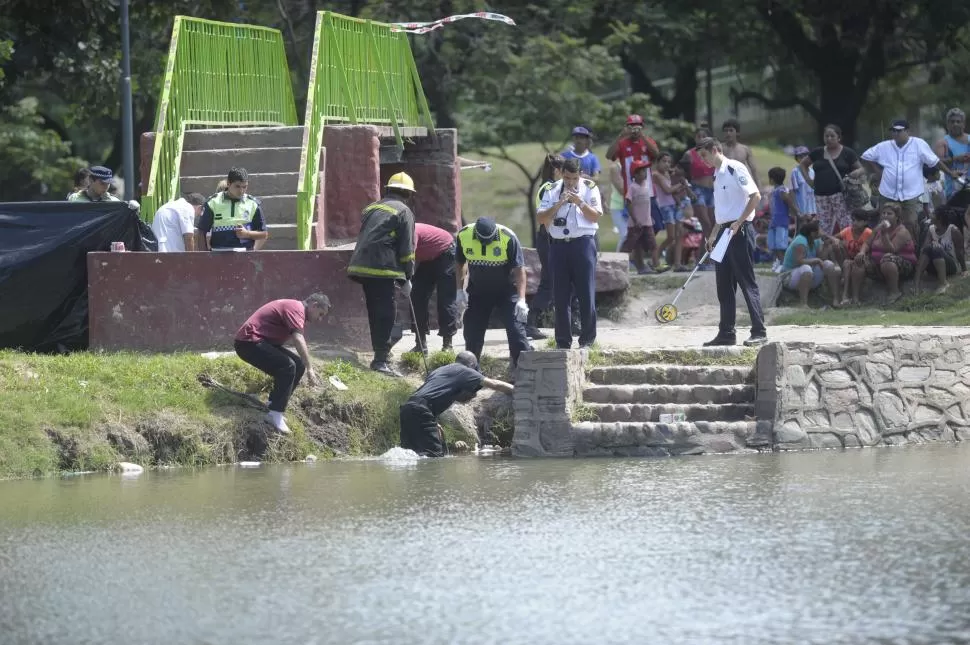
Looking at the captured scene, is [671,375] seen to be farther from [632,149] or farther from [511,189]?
[511,189]

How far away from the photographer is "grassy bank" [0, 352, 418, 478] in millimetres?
13336

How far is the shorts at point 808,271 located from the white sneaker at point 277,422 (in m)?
7.59

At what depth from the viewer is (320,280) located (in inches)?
609

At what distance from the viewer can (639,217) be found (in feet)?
69.3

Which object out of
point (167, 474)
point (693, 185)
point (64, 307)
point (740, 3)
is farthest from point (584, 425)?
point (740, 3)

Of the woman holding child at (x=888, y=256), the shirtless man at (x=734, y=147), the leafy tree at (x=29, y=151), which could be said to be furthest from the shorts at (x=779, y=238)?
the leafy tree at (x=29, y=151)

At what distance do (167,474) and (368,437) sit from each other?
6.45 feet

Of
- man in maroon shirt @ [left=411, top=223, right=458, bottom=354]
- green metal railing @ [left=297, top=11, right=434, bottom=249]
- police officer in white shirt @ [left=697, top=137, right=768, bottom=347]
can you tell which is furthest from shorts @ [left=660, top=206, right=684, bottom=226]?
police officer in white shirt @ [left=697, top=137, right=768, bottom=347]

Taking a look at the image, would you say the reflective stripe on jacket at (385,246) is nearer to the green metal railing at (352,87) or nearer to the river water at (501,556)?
the green metal railing at (352,87)

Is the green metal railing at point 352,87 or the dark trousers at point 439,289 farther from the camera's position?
the green metal railing at point 352,87

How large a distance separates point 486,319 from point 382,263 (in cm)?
107

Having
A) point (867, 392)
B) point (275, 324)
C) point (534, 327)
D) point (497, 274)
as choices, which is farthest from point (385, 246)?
point (867, 392)

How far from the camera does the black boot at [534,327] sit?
54.9 ft

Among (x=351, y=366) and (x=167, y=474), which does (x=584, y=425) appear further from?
(x=167, y=474)
